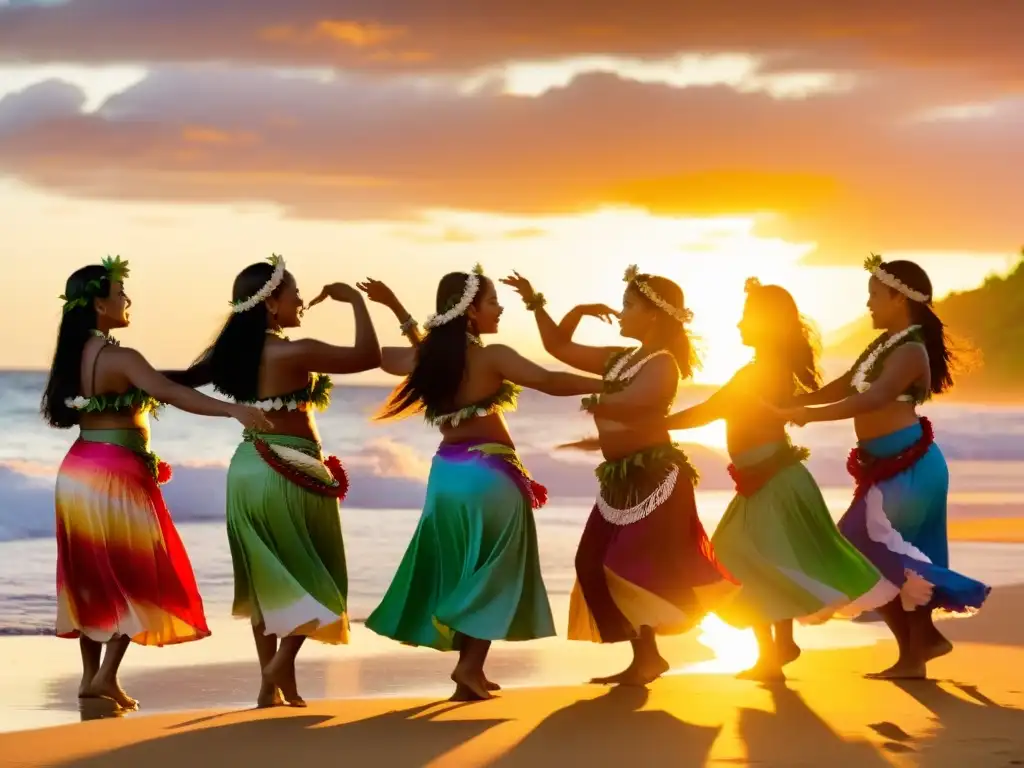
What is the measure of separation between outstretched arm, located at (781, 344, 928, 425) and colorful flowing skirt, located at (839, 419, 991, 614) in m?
0.26

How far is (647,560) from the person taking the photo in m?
8.90

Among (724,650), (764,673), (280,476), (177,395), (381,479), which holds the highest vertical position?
(177,395)

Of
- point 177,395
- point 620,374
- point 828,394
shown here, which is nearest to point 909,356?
point 828,394

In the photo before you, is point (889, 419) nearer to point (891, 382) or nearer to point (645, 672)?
point (891, 382)

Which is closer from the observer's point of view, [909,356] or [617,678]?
[617,678]

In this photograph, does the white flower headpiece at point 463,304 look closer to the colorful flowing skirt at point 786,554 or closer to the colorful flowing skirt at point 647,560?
the colorful flowing skirt at point 647,560

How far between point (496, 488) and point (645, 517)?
804 millimetres

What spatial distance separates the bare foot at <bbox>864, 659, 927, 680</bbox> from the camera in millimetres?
9203

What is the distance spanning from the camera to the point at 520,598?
8492 millimetres

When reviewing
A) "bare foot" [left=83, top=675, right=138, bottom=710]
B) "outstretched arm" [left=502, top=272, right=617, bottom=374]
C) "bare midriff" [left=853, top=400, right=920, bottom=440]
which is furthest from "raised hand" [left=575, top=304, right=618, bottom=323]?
"bare foot" [left=83, top=675, right=138, bottom=710]

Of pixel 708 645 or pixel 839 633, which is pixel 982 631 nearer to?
pixel 839 633

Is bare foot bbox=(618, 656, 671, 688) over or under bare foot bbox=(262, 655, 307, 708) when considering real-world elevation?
under

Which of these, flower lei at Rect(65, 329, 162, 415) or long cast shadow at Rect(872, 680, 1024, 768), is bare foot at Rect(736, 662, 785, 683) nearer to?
long cast shadow at Rect(872, 680, 1024, 768)

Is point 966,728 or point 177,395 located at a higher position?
point 177,395
